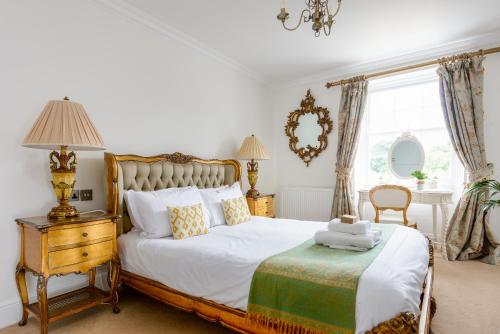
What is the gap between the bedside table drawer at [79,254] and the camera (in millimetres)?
1983

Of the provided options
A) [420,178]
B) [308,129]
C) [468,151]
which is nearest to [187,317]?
[420,178]

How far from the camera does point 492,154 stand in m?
3.60

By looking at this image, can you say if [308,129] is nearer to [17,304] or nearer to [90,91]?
[90,91]

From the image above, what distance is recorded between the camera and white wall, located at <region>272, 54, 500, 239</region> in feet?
11.8

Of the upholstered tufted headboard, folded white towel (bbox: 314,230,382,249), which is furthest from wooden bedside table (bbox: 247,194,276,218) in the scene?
folded white towel (bbox: 314,230,382,249)

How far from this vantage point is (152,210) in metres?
2.50

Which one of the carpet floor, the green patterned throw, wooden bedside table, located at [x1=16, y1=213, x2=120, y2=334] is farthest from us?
the carpet floor

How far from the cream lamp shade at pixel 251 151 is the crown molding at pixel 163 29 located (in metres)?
1.18

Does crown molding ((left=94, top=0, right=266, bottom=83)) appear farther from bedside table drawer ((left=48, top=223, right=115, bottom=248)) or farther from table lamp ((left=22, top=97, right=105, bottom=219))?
bedside table drawer ((left=48, top=223, right=115, bottom=248))

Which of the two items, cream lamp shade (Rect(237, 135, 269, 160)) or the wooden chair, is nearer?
the wooden chair

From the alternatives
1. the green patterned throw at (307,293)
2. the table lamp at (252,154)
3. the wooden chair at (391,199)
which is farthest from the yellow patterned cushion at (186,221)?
the wooden chair at (391,199)

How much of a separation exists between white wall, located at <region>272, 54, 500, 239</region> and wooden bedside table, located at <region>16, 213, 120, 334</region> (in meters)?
3.39

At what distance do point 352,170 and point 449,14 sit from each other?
2.29 metres

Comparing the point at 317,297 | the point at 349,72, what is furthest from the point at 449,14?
the point at 317,297
